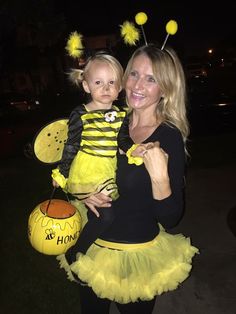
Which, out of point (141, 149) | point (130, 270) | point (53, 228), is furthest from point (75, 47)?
point (130, 270)

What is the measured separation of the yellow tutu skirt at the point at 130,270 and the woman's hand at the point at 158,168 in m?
0.53

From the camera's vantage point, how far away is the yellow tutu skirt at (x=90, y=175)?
2.57 m

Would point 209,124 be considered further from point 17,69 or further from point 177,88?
point 17,69

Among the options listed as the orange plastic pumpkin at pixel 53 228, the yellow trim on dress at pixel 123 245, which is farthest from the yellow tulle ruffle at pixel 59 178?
the yellow trim on dress at pixel 123 245

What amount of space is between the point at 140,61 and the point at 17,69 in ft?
95.1

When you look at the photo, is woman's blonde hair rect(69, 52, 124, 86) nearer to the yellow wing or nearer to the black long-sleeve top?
the yellow wing

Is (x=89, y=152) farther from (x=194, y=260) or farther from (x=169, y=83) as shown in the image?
(x=194, y=260)

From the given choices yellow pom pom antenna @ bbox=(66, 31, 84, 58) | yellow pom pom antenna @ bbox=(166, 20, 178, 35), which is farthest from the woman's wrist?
yellow pom pom antenna @ bbox=(66, 31, 84, 58)

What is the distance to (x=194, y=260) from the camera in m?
4.50

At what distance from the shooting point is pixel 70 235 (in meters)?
2.41

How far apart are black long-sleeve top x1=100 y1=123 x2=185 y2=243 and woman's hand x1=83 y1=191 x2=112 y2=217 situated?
0.06m

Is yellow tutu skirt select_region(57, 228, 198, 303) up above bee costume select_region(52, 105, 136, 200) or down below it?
below

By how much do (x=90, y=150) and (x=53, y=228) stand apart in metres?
0.63

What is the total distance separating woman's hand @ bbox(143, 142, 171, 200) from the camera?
7.11ft
